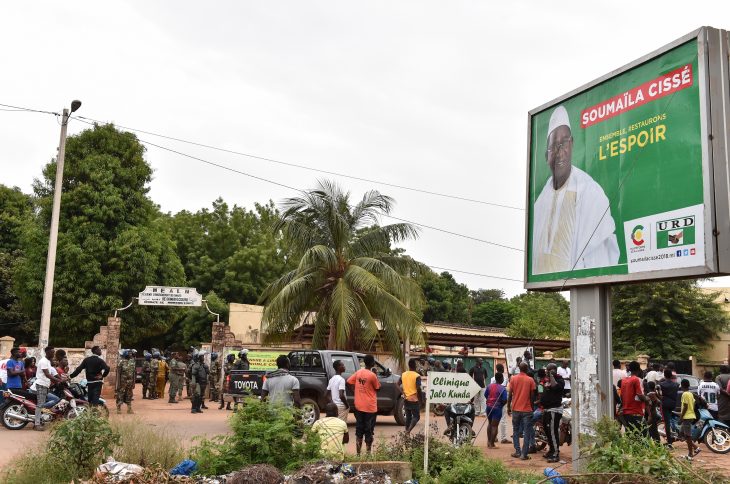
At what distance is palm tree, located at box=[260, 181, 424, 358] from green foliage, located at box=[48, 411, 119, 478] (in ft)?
43.3

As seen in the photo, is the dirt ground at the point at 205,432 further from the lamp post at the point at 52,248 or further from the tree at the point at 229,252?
the tree at the point at 229,252

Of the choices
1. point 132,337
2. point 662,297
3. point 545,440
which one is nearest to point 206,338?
point 132,337

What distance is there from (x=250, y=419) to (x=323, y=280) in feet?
49.9

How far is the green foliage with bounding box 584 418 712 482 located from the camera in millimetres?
7156

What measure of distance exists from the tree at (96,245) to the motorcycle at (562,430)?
20265mm

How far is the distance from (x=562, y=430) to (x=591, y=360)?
3.72 meters

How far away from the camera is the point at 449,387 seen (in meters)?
9.18

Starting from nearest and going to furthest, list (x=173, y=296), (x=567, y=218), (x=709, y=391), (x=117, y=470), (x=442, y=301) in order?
1. (x=117, y=470)
2. (x=567, y=218)
3. (x=709, y=391)
4. (x=173, y=296)
5. (x=442, y=301)

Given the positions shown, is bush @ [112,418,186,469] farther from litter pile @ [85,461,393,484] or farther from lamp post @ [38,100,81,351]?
lamp post @ [38,100,81,351]

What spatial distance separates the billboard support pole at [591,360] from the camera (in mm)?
9688

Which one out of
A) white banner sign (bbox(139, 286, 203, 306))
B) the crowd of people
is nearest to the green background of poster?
the crowd of people

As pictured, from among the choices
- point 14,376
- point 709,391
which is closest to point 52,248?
point 14,376

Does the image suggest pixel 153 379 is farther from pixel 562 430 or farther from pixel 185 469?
pixel 185 469

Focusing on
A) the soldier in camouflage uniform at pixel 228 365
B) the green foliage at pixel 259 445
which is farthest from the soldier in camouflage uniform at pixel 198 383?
the green foliage at pixel 259 445
